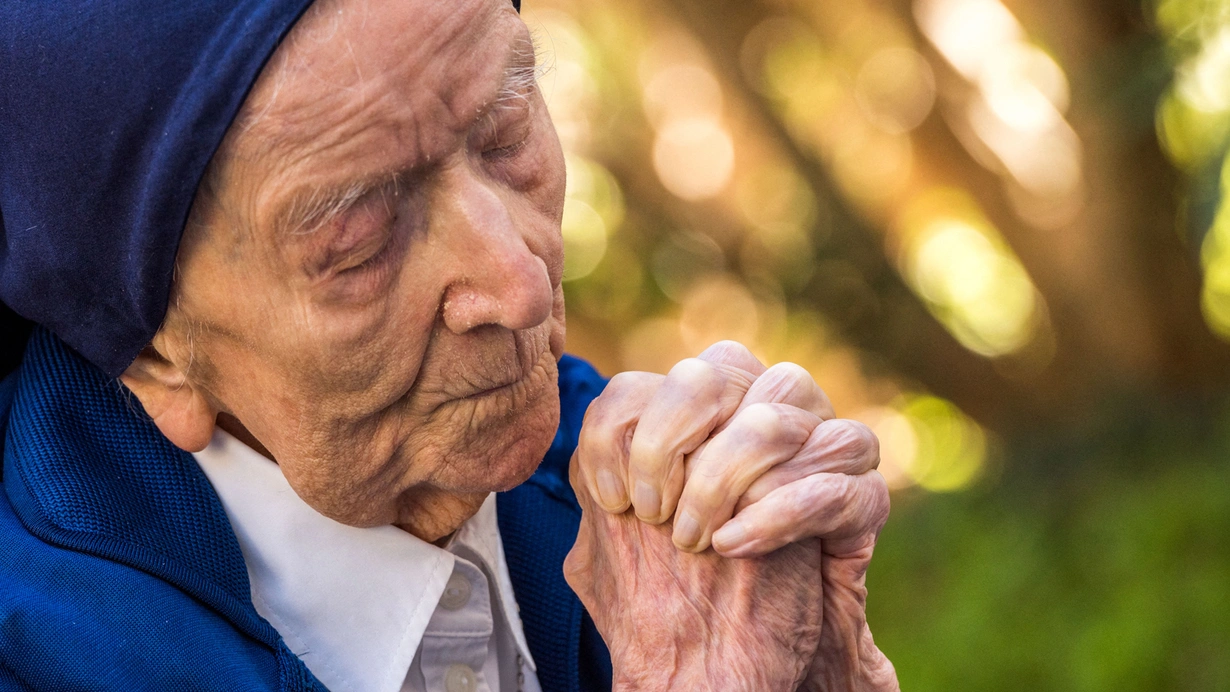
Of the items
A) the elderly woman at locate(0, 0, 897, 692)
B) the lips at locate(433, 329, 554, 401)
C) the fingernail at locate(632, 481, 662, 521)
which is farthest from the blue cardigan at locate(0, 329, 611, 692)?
the fingernail at locate(632, 481, 662, 521)

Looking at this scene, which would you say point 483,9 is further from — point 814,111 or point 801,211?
point 801,211

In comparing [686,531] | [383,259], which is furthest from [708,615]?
[383,259]

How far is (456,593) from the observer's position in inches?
70.3

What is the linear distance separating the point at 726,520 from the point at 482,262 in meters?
0.47

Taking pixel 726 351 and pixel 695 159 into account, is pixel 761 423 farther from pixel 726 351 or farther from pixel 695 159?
pixel 695 159

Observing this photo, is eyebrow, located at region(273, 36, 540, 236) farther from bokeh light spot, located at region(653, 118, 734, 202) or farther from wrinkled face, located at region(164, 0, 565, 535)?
bokeh light spot, located at region(653, 118, 734, 202)

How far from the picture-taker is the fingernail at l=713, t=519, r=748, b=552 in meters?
1.40

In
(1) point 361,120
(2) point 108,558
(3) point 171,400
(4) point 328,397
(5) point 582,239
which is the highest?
(1) point 361,120

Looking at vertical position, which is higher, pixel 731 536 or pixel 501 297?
pixel 501 297

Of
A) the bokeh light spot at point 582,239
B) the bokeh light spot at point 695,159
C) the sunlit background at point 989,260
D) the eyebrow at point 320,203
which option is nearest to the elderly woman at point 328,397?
the eyebrow at point 320,203

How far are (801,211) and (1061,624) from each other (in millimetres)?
2180

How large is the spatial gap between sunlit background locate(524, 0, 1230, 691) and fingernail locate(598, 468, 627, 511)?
2.26m

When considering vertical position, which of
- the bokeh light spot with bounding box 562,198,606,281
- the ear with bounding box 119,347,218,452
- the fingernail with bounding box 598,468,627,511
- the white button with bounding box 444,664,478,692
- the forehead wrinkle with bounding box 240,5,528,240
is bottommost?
the bokeh light spot with bounding box 562,198,606,281

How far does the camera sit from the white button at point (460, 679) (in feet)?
5.66
